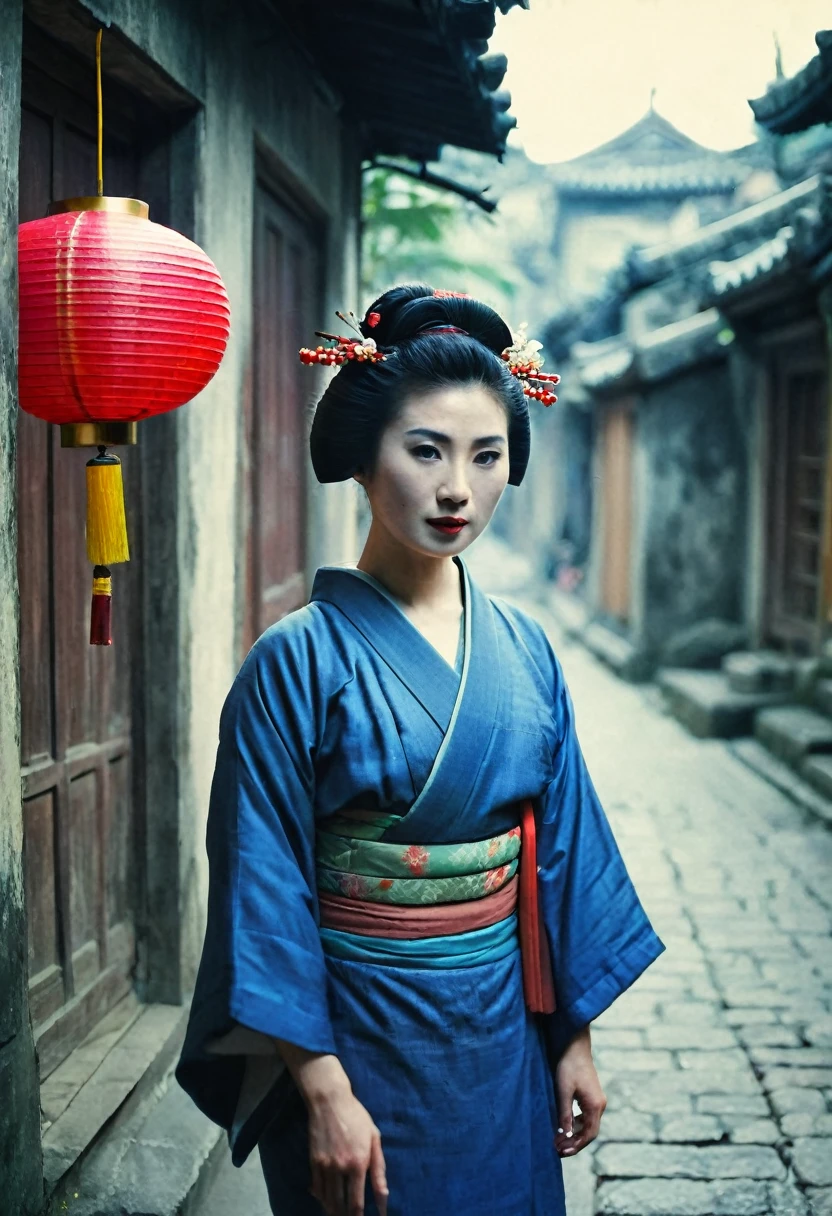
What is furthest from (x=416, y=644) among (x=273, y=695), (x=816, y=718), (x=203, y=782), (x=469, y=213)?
(x=469, y=213)

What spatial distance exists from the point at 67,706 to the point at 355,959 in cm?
173

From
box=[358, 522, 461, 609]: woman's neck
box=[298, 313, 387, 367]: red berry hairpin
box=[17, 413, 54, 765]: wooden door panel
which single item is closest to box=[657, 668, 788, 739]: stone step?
box=[17, 413, 54, 765]: wooden door panel

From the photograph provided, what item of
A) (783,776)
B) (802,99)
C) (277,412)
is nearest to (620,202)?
(783,776)

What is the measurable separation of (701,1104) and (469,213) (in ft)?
28.9

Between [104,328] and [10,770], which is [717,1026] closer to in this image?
[10,770]

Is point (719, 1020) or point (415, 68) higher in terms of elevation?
point (415, 68)

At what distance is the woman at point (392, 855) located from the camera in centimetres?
217

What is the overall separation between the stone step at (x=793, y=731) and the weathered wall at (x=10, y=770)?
7531 millimetres

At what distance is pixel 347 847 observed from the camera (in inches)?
89.4

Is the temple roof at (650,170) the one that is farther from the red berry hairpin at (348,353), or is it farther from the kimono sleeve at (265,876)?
the kimono sleeve at (265,876)

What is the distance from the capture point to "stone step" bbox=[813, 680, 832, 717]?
9.59m

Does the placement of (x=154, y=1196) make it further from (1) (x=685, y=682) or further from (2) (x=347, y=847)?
(1) (x=685, y=682)

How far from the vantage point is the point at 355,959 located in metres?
2.27

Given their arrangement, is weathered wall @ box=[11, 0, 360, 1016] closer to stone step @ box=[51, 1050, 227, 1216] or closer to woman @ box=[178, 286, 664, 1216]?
stone step @ box=[51, 1050, 227, 1216]
